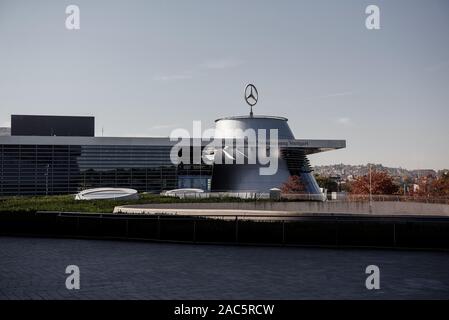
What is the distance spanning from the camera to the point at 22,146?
8094 cm

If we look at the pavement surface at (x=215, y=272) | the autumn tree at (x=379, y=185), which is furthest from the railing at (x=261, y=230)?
the autumn tree at (x=379, y=185)

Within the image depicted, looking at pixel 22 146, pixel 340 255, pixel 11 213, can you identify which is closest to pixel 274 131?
pixel 22 146

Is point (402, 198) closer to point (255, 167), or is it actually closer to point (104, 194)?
point (104, 194)

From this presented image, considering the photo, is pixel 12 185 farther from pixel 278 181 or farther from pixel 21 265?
pixel 21 265

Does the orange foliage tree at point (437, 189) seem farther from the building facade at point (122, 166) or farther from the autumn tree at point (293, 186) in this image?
the autumn tree at point (293, 186)

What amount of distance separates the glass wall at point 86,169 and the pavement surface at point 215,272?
66.5 metres

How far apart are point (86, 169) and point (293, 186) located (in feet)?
107

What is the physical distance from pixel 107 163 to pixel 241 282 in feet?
248

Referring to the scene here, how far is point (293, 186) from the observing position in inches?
2918

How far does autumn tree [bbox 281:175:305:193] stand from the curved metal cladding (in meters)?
1.49

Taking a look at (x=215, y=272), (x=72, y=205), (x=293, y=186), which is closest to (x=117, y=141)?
(x=293, y=186)

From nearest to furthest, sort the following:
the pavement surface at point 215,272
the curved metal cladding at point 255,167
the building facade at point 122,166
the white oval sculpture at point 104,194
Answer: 1. the pavement surface at point 215,272
2. the white oval sculpture at point 104,194
3. the curved metal cladding at point 255,167
4. the building facade at point 122,166

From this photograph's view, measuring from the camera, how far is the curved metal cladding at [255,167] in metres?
75.8

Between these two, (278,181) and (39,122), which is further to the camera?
(39,122)
